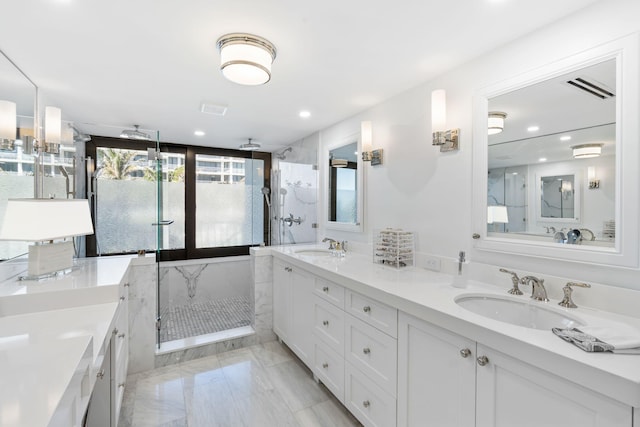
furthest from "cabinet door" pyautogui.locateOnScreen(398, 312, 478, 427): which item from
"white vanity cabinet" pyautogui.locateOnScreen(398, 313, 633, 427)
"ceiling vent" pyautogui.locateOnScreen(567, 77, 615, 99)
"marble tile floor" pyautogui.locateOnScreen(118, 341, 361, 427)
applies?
"ceiling vent" pyautogui.locateOnScreen(567, 77, 615, 99)

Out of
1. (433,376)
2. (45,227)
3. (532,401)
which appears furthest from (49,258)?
(532,401)

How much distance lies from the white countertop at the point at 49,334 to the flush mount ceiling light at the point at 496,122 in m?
2.09

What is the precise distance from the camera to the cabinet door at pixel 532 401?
2.78 ft

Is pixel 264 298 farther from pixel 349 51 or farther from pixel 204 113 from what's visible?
pixel 349 51

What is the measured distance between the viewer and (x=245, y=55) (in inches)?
62.2

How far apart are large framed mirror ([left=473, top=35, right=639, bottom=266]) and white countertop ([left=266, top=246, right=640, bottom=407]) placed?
0.29m

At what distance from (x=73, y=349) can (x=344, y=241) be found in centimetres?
229

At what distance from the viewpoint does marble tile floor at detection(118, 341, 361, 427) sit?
1.89m

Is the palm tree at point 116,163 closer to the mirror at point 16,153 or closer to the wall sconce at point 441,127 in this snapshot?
the mirror at point 16,153

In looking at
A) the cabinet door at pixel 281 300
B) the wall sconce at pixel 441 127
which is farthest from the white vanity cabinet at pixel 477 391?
the cabinet door at pixel 281 300

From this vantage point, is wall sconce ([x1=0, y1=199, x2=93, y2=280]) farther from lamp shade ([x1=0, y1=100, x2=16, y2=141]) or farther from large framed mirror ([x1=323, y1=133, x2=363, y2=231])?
large framed mirror ([x1=323, y1=133, x2=363, y2=231])

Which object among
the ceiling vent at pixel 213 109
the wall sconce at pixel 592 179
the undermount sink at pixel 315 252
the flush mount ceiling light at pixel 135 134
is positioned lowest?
the undermount sink at pixel 315 252

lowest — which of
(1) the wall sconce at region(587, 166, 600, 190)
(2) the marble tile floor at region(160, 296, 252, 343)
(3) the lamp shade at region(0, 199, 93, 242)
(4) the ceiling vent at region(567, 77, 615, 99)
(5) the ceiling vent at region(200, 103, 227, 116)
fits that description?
(2) the marble tile floor at region(160, 296, 252, 343)

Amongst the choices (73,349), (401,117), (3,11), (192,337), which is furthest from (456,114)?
(192,337)
